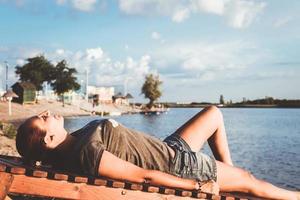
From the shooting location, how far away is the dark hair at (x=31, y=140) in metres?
4.32

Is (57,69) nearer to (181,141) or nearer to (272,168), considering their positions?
(272,168)

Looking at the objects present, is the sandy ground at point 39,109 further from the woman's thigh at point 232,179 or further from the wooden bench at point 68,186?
the wooden bench at point 68,186

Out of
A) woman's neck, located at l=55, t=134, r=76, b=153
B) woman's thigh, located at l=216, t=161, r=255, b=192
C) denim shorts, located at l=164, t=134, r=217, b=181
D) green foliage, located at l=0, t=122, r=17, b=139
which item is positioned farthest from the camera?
green foliage, located at l=0, t=122, r=17, b=139

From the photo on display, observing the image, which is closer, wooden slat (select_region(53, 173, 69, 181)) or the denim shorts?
wooden slat (select_region(53, 173, 69, 181))

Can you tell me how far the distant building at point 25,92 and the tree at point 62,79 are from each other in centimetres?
528

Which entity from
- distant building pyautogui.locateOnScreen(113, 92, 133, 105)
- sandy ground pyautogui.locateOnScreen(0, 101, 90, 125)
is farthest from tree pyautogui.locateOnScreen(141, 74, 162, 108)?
sandy ground pyautogui.locateOnScreen(0, 101, 90, 125)

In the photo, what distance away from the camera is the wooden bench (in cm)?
391

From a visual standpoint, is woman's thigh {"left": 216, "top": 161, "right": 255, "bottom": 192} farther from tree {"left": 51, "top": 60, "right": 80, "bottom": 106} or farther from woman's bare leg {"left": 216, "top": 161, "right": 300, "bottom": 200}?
tree {"left": 51, "top": 60, "right": 80, "bottom": 106}

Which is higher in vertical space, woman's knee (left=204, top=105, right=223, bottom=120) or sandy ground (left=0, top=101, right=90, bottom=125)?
woman's knee (left=204, top=105, right=223, bottom=120)

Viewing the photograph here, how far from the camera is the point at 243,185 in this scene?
16.5ft

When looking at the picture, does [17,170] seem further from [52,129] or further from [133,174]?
[133,174]

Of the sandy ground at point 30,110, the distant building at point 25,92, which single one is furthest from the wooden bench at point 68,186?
the distant building at point 25,92

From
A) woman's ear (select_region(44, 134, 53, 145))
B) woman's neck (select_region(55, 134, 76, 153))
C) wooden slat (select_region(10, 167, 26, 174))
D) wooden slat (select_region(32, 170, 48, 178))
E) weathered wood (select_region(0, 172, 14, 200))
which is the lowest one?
weathered wood (select_region(0, 172, 14, 200))

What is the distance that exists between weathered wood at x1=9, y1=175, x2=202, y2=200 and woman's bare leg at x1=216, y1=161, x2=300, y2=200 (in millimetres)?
943
